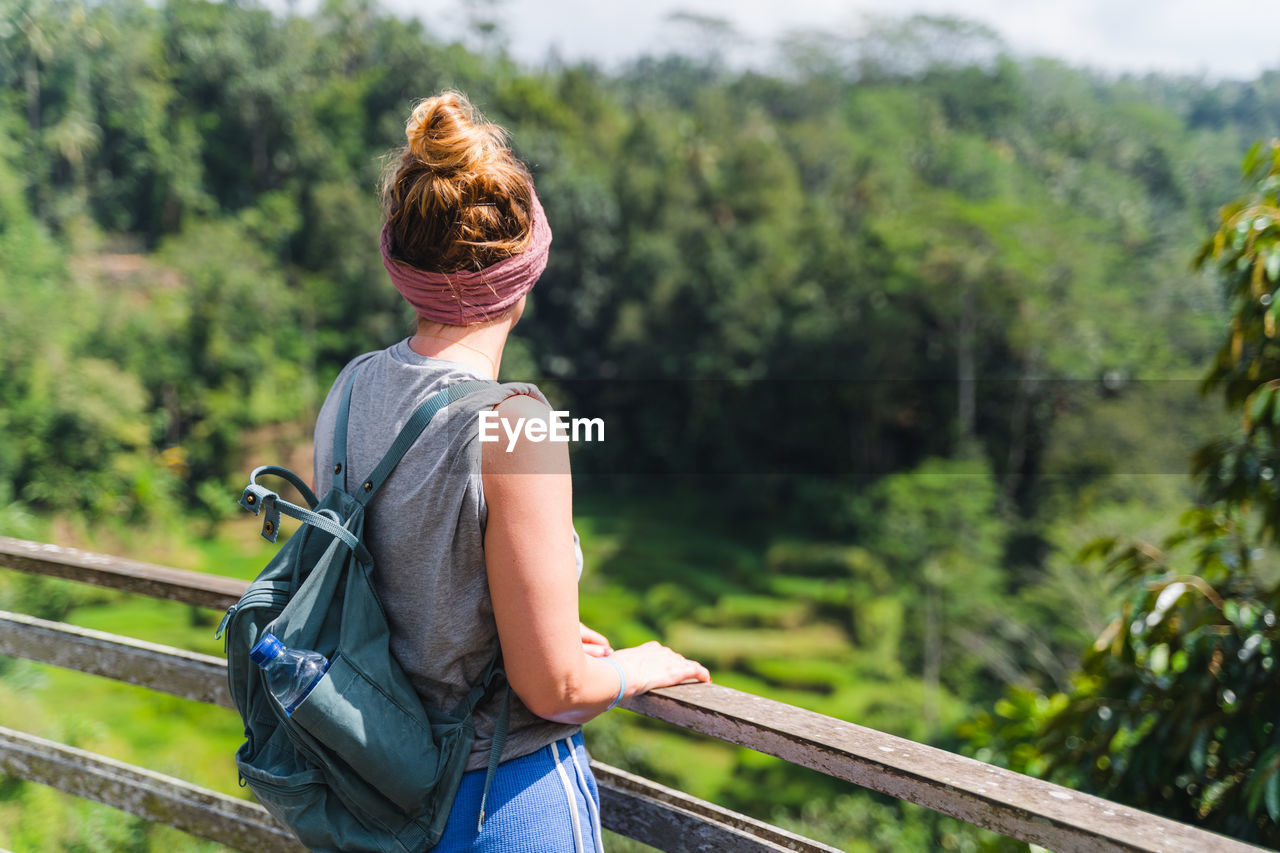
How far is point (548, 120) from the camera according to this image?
91.0 feet

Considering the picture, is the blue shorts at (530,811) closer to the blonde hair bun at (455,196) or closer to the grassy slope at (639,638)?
the blonde hair bun at (455,196)

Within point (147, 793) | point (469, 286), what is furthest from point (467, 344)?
point (147, 793)

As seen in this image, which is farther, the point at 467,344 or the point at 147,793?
the point at 147,793

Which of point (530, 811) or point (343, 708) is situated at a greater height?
point (343, 708)

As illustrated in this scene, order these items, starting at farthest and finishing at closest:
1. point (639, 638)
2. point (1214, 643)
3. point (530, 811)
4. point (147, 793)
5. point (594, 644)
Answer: point (639, 638) < point (1214, 643) < point (147, 793) < point (594, 644) < point (530, 811)

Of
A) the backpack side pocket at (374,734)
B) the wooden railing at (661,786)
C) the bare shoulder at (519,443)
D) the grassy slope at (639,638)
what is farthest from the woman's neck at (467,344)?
the grassy slope at (639,638)

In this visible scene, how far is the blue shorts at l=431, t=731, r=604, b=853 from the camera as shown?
0.91 metres

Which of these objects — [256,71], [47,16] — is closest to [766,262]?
[256,71]

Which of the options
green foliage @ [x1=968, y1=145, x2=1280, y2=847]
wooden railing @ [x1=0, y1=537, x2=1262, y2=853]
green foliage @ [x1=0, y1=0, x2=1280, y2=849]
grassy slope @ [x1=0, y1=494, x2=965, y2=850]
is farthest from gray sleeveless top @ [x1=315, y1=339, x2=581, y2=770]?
green foliage @ [x1=0, y1=0, x2=1280, y2=849]

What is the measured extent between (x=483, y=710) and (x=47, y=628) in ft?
3.39

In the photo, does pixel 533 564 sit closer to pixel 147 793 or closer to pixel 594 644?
pixel 594 644

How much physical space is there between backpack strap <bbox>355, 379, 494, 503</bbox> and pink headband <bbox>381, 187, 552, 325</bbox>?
3.3 inches

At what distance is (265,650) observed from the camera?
831 mm

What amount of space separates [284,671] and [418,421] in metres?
0.25
